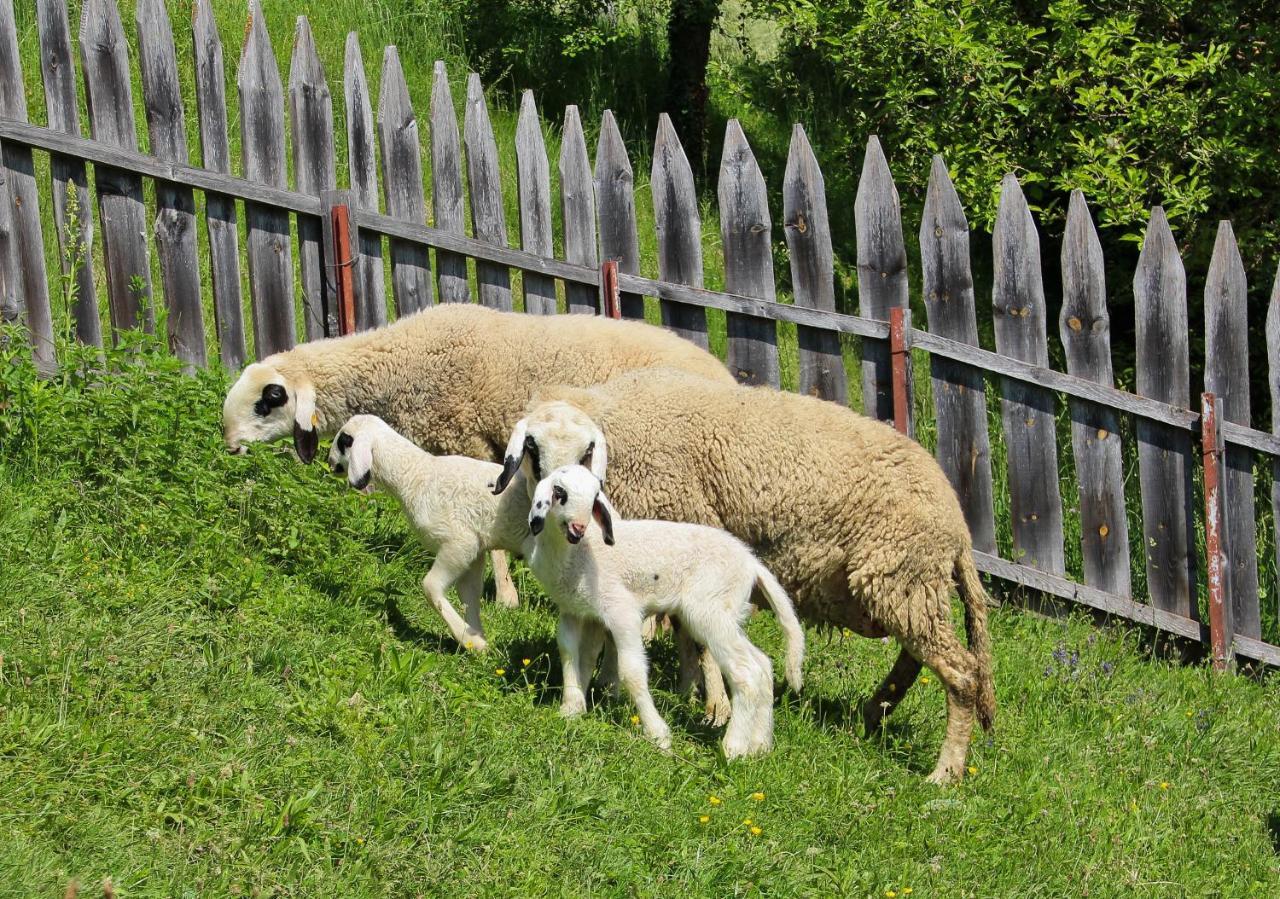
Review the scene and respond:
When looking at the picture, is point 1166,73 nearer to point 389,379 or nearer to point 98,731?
point 389,379

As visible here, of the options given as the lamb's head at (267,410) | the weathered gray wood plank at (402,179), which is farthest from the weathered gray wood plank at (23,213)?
the weathered gray wood plank at (402,179)

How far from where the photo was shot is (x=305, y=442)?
6953 mm

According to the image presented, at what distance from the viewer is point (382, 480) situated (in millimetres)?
6219

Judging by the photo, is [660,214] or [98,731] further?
[660,214]

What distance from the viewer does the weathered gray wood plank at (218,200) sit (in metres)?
7.52

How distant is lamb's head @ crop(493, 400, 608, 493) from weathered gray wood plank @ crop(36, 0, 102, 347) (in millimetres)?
3010

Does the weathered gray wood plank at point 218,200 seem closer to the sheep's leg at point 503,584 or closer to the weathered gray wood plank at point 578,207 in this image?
the weathered gray wood plank at point 578,207

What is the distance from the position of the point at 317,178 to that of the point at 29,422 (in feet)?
7.12

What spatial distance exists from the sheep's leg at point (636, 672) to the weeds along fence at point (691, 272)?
2.71 metres

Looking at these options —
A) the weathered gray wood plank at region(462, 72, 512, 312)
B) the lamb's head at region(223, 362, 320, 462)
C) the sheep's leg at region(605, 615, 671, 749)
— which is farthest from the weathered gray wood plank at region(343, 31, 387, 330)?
the sheep's leg at region(605, 615, 671, 749)

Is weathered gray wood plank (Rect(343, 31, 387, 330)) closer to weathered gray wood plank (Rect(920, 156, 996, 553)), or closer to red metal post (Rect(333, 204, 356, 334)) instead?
red metal post (Rect(333, 204, 356, 334))

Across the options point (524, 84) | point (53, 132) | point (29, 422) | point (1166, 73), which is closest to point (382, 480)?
point (29, 422)

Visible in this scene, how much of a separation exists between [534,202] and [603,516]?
9.77 feet

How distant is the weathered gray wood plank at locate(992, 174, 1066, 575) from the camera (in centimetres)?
748
